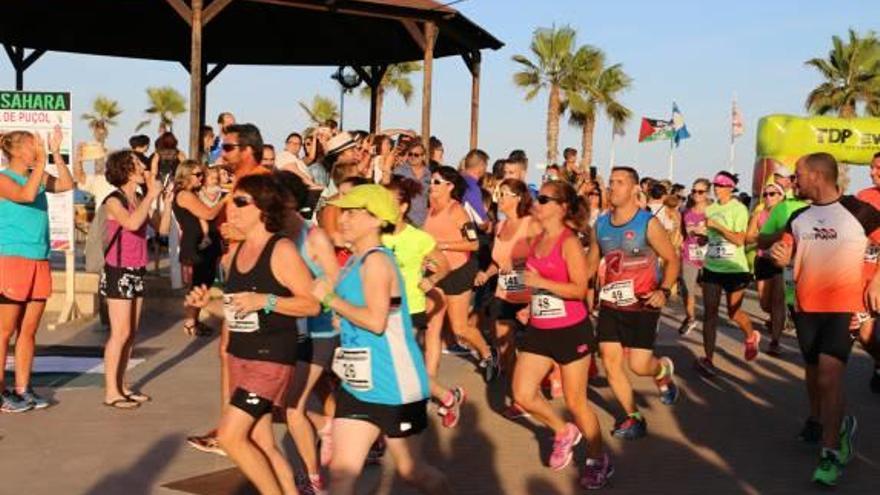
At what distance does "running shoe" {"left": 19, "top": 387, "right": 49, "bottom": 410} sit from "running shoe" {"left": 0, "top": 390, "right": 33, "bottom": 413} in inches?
0.8

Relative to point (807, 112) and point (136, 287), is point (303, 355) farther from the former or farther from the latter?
point (807, 112)

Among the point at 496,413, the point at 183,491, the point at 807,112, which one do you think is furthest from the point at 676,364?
the point at 807,112

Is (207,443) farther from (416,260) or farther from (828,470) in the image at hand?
(828,470)

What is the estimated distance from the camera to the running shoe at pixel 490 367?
28.9 ft

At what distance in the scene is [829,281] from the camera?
5.98m

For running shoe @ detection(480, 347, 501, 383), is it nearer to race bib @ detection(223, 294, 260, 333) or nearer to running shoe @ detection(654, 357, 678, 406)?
running shoe @ detection(654, 357, 678, 406)

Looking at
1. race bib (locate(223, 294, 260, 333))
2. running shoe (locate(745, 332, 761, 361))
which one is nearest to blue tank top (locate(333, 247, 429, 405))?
race bib (locate(223, 294, 260, 333))

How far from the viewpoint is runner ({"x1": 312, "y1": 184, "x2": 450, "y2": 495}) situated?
4.08 meters

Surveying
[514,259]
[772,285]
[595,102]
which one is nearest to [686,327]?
[772,285]

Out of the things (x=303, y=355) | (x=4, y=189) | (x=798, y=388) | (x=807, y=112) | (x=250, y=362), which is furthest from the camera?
(x=807, y=112)

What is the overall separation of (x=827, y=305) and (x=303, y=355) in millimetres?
3029

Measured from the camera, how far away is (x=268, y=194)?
14.8 ft

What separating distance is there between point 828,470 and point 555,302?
5.88ft

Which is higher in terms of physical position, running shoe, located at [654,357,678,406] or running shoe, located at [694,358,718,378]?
running shoe, located at [654,357,678,406]
